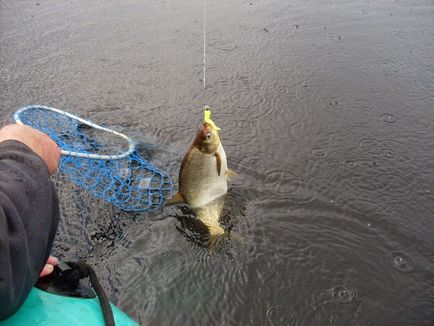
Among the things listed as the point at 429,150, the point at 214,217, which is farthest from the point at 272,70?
the point at 214,217

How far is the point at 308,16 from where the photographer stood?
7.64 metres

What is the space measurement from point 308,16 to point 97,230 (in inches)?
230

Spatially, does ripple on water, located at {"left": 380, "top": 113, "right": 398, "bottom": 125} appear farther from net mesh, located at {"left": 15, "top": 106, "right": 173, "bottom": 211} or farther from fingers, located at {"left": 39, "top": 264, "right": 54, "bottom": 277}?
fingers, located at {"left": 39, "top": 264, "right": 54, "bottom": 277}

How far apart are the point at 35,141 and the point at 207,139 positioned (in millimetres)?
1797

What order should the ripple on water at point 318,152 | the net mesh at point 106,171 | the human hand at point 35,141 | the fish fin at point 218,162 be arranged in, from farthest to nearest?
the ripple on water at point 318,152
the net mesh at point 106,171
the fish fin at point 218,162
the human hand at point 35,141

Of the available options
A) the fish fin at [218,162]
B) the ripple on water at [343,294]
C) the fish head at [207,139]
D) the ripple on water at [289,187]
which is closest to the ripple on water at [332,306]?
the ripple on water at [343,294]

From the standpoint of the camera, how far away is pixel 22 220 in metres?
1.46

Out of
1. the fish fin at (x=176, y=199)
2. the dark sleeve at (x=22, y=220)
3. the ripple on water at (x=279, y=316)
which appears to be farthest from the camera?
the fish fin at (x=176, y=199)

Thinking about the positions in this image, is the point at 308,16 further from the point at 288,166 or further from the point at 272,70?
the point at 288,166

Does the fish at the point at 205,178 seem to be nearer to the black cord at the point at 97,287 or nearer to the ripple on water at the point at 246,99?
the black cord at the point at 97,287

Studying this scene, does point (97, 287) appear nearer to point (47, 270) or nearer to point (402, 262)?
point (47, 270)

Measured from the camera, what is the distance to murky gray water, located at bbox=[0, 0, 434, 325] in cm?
331

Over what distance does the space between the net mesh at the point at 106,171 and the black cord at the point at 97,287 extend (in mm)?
1840

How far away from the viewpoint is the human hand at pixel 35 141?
5.69 feet
